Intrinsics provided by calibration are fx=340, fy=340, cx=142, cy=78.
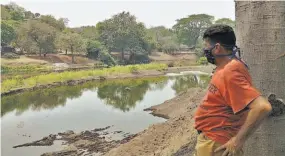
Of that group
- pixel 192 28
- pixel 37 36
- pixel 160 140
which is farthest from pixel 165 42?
pixel 160 140

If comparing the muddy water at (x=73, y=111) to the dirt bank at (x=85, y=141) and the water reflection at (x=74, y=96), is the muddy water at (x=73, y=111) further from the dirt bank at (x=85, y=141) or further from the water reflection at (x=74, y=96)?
the dirt bank at (x=85, y=141)

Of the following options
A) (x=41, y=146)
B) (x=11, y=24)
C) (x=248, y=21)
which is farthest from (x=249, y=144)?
(x=11, y=24)

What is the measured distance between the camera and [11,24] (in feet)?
173

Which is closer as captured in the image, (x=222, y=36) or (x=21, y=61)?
(x=222, y=36)

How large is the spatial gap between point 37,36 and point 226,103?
165ft

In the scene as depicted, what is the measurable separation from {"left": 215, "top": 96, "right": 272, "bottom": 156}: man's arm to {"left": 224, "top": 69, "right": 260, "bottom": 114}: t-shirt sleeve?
3 cm

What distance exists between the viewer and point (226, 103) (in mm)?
1871

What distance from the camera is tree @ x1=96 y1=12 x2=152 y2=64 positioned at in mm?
55969

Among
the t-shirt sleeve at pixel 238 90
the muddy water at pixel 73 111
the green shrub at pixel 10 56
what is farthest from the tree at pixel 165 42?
the t-shirt sleeve at pixel 238 90

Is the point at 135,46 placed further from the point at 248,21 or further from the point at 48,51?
the point at 248,21

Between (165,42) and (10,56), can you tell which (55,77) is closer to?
(10,56)

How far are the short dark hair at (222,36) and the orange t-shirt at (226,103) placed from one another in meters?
0.14

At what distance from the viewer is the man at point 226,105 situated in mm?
1736

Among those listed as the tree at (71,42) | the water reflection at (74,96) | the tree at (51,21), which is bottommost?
the water reflection at (74,96)
